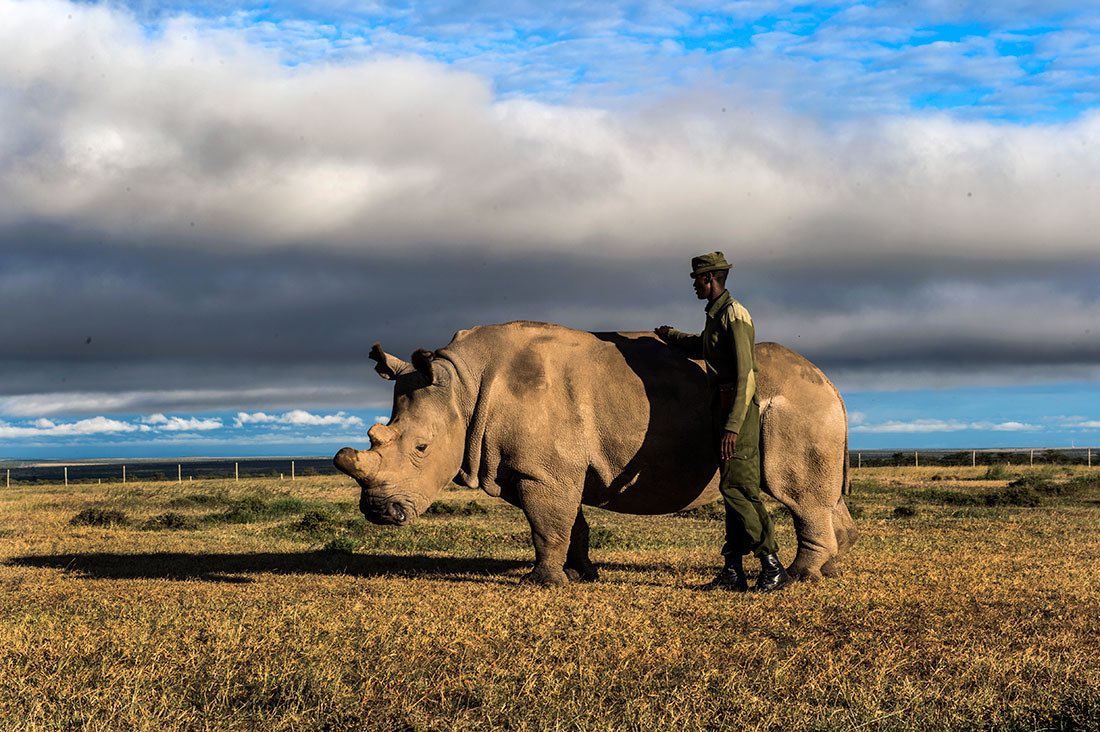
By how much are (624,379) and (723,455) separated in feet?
4.41

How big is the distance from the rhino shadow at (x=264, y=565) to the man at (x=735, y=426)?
2126 mm

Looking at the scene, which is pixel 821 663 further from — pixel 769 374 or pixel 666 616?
pixel 769 374

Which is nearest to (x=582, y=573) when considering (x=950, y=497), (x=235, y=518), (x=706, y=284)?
(x=706, y=284)

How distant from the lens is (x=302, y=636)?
22.9ft

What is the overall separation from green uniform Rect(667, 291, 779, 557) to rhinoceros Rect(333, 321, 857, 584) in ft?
1.27

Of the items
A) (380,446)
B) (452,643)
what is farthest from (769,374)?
(452,643)

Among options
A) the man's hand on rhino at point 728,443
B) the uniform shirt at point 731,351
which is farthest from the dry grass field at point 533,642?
the uniform shirt at point 731,351

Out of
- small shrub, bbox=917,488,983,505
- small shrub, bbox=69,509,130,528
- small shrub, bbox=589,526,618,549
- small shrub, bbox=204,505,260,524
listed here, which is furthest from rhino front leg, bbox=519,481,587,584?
small shrub, bbox=917,488,983,505

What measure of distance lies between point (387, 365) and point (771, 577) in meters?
4.19

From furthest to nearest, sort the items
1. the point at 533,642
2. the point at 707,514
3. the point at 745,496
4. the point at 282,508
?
the point at 282,508 < the point at 707,514 < the point at 745,496 < the point at 533,642

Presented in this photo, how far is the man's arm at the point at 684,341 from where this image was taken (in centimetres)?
1021

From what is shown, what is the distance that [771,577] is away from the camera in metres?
9.23

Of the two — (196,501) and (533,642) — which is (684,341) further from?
(196,501)

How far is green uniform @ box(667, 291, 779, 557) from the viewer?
922cm
